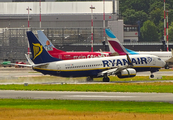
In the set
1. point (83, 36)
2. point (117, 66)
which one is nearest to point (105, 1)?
point (83, 36)

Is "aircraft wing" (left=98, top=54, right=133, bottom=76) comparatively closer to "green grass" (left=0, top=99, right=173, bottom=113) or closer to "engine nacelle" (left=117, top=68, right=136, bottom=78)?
"engine nacelle" (left=117, top=68, right=136, bottom=78)

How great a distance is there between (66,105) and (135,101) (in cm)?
557

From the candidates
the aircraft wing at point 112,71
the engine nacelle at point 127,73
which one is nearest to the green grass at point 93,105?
the engine nacelle at point 127,73

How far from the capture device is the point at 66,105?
30844mm

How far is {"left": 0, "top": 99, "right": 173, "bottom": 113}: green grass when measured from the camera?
27922 millimetres

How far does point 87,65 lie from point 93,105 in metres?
28.2

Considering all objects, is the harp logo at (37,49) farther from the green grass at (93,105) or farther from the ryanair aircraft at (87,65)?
the green grass at (93,105)

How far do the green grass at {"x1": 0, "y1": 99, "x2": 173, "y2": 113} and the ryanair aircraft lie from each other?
22.4 m

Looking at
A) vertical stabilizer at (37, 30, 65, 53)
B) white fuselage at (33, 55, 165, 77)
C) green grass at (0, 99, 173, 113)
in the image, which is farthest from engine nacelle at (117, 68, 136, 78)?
vertical stabilizer at (37, 30, 65, 53)

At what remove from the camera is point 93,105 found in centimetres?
3045

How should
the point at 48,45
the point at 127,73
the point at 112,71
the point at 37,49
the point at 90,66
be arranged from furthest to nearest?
1. the point at 48,45
2. the point at 90,66
3. the point at 112,71
4. the point at 127,73
5. the point at 37,49

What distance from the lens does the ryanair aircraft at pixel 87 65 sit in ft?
185

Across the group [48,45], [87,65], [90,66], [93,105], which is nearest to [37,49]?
[87,65]

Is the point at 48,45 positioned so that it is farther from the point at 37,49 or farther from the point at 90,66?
the point at 37,49
